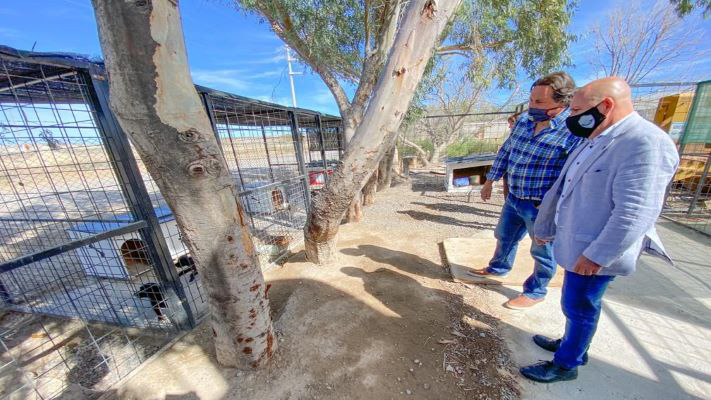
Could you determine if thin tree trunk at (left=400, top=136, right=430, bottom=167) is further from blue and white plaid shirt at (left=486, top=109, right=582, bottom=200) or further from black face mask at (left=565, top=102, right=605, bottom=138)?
black face mask at (left=565, top=102, right=605, bottom=138)

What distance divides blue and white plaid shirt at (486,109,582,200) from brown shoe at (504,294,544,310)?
3.08 feet

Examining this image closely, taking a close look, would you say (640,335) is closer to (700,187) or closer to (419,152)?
(700,187)

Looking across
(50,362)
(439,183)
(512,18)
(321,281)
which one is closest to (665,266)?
(321,281)

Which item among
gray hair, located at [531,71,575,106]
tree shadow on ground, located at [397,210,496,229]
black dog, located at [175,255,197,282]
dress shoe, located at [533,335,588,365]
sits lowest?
tree shadow on ground, located at [397,210,496,229]

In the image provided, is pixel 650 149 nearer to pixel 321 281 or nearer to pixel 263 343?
pixel 263 343

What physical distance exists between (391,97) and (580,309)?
1.77 m

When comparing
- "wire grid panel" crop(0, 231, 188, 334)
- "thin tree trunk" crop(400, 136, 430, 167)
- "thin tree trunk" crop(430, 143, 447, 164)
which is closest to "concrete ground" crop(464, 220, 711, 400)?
"wire grid panel" crop(0, 231, 188, 334)

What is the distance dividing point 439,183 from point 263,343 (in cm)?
755

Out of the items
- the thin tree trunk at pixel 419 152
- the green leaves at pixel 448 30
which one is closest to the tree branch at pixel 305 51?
the green leaves at pixel 448 30

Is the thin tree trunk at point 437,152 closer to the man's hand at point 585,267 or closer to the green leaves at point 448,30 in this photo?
the green leaves at point 448,30

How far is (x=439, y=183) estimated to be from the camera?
825 cm

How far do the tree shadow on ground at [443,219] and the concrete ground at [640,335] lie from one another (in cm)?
192

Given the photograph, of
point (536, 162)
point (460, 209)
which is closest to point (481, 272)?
point (536, 162)

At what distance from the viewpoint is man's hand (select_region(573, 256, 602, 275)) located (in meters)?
1.22
